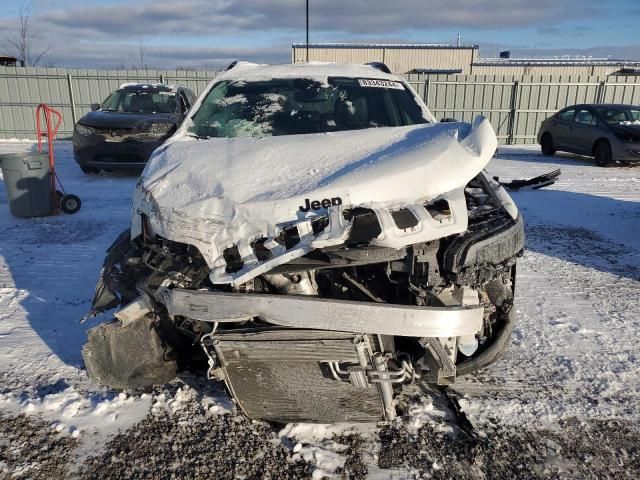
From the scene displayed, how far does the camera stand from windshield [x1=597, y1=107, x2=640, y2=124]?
12.2 m

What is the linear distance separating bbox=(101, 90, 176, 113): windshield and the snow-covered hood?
8.20 meters

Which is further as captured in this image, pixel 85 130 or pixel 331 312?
pixel 85 130

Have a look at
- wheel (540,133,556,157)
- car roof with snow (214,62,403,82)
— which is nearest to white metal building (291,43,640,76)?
wheel (540,133,556,157)

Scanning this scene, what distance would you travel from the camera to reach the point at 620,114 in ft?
40.3

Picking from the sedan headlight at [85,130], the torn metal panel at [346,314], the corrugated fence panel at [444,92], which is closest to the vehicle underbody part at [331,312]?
the torn metal panel at [346,314]

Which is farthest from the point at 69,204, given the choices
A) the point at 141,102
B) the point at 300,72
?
the point at 300,72

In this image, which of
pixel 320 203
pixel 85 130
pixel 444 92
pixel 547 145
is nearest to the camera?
pixel 320 203

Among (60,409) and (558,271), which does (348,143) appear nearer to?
(60,409)

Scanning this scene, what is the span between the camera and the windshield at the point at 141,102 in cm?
1034

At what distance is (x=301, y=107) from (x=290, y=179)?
166cm

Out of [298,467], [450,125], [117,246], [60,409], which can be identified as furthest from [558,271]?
[60,409]

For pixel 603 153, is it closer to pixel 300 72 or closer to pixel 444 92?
pixel 444 92

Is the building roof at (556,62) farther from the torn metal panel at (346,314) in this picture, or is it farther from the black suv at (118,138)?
the torn metal panel at (346,314)

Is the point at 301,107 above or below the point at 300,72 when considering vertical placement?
below
